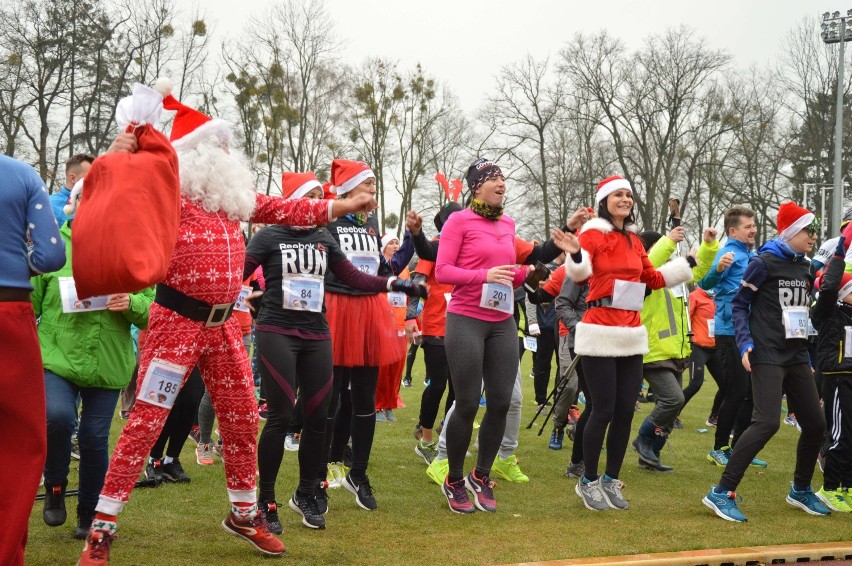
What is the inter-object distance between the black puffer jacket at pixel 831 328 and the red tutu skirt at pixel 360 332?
10.1ft

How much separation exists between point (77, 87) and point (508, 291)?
2518 cm

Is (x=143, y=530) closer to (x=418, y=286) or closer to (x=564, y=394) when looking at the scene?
(x=418, y=286)

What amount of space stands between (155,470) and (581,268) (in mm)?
3503

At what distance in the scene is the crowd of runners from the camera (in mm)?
4348

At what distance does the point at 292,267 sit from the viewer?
17.6 ft

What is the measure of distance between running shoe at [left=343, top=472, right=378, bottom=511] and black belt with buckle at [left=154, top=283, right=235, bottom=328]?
216 cm

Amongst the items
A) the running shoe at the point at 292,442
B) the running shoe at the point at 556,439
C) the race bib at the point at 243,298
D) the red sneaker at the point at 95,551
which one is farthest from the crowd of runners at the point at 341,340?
the running shoe at the point at 292,442

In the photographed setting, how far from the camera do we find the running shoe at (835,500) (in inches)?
252

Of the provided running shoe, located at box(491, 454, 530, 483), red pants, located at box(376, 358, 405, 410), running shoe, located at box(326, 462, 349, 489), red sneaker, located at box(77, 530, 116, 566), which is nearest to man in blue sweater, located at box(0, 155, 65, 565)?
red sneaker, located at box(77, 530, 116, 566)

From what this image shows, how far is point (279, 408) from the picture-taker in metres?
5.24

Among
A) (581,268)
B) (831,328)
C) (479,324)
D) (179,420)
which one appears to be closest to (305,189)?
(479,324)

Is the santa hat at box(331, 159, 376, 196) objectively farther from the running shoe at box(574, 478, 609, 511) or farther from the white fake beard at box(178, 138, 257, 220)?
the running shoe at box(574, 478, 609, 511)

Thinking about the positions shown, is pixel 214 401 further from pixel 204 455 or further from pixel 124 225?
pixel 204 455

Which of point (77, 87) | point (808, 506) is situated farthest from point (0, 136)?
point (808, 506)
